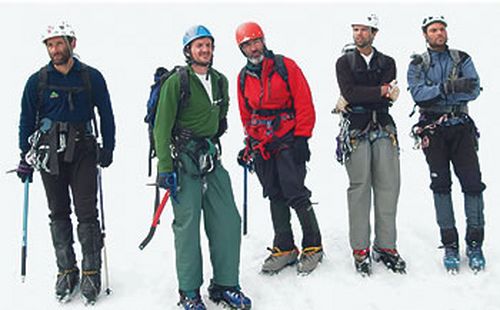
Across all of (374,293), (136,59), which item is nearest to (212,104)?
(374,293)

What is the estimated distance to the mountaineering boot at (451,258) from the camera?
7188 millimetres

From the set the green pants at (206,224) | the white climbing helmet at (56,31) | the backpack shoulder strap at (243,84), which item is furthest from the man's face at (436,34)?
the white climbing helmet at (56,31)

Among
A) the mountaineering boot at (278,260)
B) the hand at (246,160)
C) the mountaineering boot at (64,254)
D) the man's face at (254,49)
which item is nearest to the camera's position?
the mountaineering boot at (64,254)

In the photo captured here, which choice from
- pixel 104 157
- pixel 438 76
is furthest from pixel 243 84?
pixel 438 76

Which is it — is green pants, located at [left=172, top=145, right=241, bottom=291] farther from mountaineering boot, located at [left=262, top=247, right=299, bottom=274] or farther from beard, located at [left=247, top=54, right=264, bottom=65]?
beard, located at [left=247, top=54, right=264, bottom=65]

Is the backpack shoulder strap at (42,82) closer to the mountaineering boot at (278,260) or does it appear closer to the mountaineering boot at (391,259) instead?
the mountaineering boot at (278,260)

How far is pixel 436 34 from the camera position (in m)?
7.20

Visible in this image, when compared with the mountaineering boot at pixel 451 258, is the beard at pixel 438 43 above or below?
above

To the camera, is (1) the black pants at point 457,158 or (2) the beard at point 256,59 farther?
(1) the black pants at point 457,158

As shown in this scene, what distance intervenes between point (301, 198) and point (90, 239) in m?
2.89

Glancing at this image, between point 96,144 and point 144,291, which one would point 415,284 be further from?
point 96,144

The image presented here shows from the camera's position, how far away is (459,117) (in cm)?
729

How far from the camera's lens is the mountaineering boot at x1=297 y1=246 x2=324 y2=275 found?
7363 millimetres

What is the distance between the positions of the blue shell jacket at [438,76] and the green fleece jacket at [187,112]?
2658 millimetres
